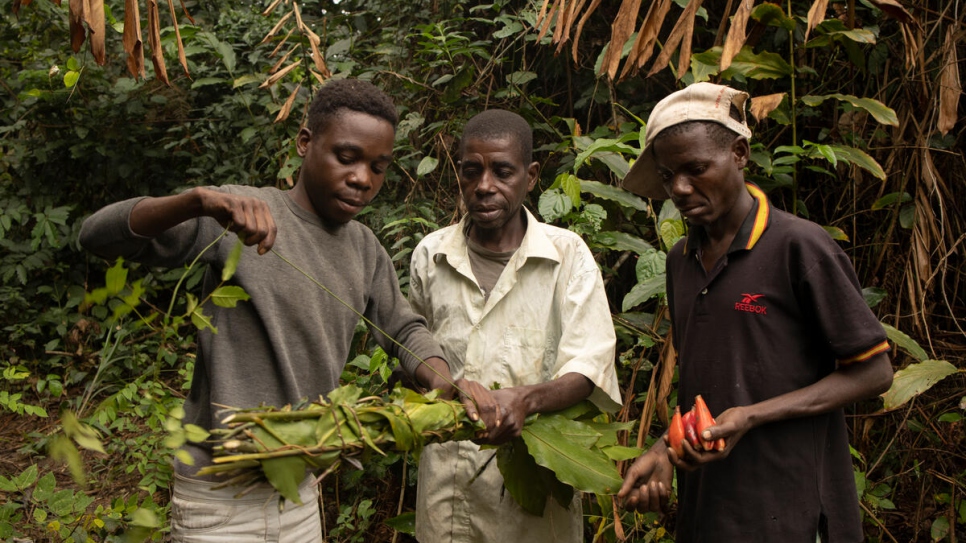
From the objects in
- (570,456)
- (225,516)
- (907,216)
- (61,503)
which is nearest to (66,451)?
(225,516)

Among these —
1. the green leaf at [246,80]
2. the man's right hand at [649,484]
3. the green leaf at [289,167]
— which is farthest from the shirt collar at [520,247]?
the green leaf at [246,80]

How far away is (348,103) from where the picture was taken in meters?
2.08

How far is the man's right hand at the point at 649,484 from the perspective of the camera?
1.90 m

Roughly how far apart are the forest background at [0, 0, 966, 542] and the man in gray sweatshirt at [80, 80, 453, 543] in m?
0.15

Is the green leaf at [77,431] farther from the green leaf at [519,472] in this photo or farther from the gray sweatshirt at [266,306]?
the green leaf at [519,472]

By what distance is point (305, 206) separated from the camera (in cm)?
209

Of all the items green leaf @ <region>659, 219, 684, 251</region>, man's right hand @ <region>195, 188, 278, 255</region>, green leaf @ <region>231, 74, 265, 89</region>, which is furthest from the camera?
green leaf @ <region>231, 74, 265, 89</region>

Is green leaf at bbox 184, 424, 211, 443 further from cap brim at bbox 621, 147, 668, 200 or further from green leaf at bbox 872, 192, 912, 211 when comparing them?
green leaf at bbox 872, 192, 912, 211

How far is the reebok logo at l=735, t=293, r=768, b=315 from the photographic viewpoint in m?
1.86

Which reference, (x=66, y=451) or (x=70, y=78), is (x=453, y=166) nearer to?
(x=70, y=78)

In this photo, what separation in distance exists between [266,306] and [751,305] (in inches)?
46.8

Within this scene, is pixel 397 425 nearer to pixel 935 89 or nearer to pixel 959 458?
pixel 959 458

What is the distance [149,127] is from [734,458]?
478 cm

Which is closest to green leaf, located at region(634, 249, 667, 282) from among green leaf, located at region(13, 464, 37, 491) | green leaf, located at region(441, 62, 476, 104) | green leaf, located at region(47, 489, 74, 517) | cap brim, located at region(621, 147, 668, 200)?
cap brim, located at region(621, 147, 668, 200)
